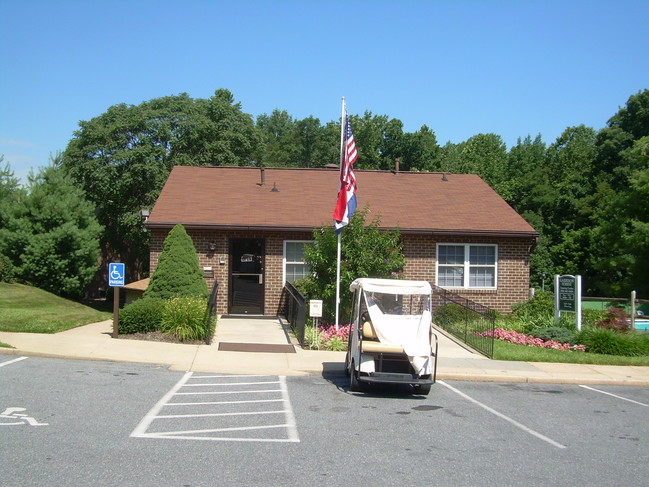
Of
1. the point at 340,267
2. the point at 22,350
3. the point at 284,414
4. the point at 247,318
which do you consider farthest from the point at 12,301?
the point at 284,414

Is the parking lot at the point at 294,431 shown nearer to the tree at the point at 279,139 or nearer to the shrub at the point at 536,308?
the shrub at the point at 536,308

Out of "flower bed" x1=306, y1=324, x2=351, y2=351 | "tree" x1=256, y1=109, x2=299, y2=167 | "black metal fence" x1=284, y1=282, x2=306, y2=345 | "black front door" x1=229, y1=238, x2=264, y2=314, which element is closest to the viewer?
"flower bed" x1=306, y1=324, x2=351, y2=351

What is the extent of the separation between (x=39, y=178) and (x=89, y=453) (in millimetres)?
22663

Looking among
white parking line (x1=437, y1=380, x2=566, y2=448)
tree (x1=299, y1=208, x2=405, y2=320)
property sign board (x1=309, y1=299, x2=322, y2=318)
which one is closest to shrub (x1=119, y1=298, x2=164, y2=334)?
property sign board (x1=309, y1=299, x2=322, y2=318)

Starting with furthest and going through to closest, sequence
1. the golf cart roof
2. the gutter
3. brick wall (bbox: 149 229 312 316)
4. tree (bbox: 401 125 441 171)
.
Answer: tree (bbox: 401 125 441 171) < brick wall (bbox: 149 229 312 316) < the gutter < the golf cart roof

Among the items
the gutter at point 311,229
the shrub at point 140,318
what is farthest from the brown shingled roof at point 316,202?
the shrub at point 140,318

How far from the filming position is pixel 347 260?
56.0ft

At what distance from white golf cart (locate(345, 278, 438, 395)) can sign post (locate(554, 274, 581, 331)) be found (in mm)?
7235

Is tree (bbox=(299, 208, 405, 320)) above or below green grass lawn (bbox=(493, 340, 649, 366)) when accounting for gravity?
above

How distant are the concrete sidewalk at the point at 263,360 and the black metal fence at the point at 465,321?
537 mm

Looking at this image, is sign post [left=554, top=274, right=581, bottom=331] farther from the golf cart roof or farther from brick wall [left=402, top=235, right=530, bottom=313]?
the golf cart roof

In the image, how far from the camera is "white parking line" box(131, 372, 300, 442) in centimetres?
778

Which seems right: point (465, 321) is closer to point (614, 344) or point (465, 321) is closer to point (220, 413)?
point (614, 344)

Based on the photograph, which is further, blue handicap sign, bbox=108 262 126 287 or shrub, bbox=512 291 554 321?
shrub, bbox=512 291 554 321
